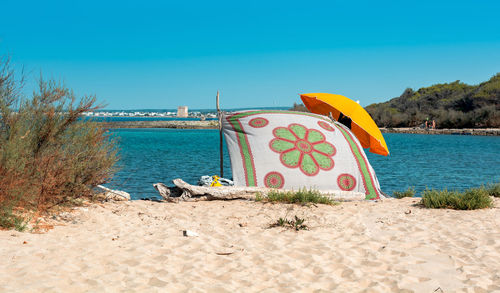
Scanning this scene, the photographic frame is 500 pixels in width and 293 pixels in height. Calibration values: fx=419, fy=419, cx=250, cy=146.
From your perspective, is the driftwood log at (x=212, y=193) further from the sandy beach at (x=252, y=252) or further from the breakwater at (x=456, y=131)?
the breakwater at (x=456, y=131)

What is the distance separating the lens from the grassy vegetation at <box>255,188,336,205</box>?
805 cm

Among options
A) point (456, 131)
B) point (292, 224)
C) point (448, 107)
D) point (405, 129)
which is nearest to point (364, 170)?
point (292, 224)

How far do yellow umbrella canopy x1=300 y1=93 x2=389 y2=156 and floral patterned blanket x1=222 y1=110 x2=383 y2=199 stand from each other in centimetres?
42

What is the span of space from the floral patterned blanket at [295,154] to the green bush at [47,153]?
2.94 metres

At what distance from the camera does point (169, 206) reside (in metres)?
7.94

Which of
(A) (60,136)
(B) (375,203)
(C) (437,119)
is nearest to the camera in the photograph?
(A) (60,136)

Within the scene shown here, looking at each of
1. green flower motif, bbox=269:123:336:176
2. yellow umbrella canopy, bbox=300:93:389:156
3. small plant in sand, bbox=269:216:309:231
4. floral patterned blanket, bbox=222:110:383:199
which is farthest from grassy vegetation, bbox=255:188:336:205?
yellow umbrella canopy, bbox=300:93:389:156

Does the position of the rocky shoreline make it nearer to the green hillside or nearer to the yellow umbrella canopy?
the green hillside

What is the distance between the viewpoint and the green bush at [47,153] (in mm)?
5785

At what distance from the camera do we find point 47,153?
672cm

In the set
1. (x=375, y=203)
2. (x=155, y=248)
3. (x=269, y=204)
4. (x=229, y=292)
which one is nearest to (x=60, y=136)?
(x=155, y=248)

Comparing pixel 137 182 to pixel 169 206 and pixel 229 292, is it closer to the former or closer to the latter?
pixel 169 206

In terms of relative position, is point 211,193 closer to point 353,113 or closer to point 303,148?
point 303,148

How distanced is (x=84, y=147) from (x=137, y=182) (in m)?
6.74
